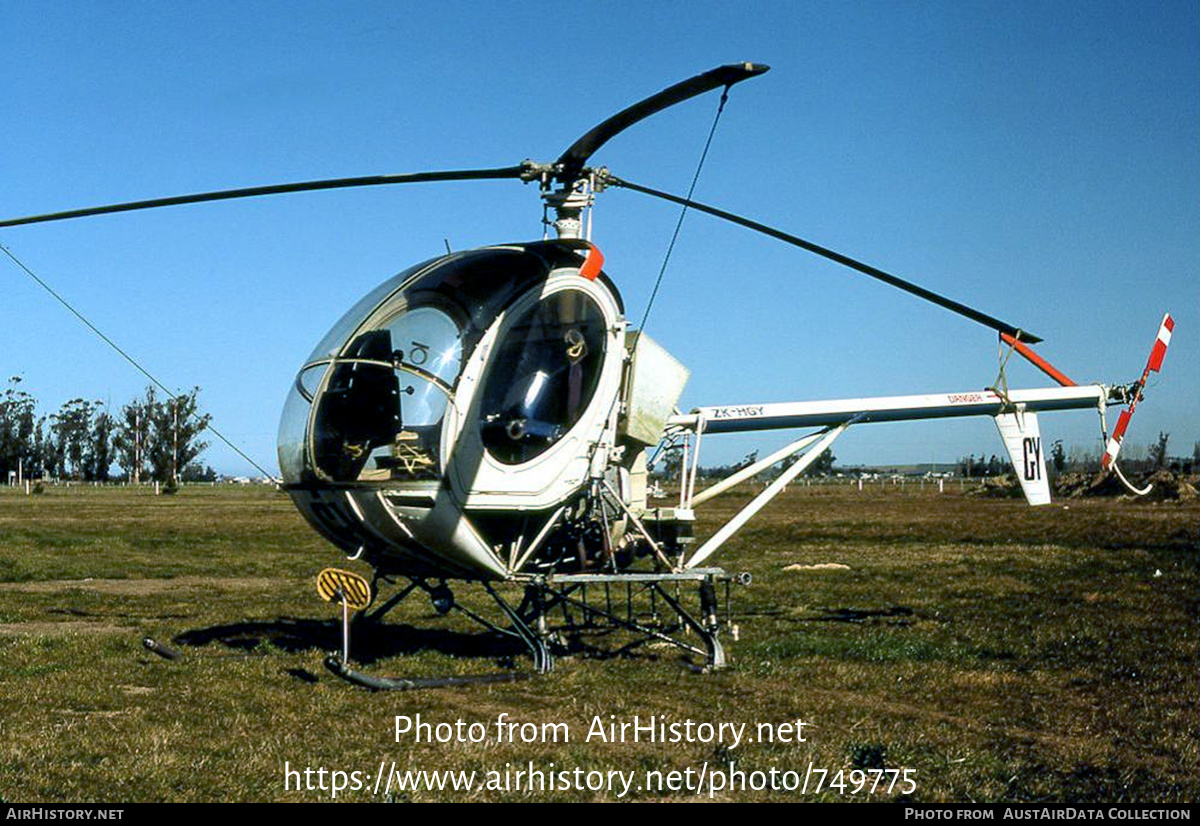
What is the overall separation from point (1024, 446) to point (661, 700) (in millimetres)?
5589

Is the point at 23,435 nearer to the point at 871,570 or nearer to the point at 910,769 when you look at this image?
the point at 871,570

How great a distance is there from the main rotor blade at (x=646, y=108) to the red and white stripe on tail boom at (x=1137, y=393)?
6465mm

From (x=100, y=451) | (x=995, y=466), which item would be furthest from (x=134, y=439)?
(x=995, y=466)

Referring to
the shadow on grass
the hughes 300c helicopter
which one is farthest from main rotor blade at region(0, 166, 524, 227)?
the shadow on grass

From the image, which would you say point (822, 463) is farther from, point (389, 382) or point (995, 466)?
point (389, 382)

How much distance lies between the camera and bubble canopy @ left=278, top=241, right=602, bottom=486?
865cm

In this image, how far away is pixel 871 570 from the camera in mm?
19953

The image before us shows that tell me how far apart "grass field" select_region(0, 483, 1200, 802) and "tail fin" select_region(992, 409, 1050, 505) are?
1.54 metres

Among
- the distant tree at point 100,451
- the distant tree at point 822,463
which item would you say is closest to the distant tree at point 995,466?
the distant tree at point 822,463

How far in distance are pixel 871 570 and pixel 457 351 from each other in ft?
42.2

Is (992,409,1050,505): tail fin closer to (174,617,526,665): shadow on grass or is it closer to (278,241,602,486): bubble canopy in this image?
(174,617,526,665): shadow on grass

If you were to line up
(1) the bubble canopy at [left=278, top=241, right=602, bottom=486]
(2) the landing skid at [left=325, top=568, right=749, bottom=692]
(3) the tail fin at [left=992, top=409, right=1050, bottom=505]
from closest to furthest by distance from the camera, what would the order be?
1. (1) the bubble canopy at [left=278, top=241, right=602, bottom=486]
2. (2) the landing skid at [left=325, top=568, right=749, bottom=692]
3. (3) the tail fin at [left=992, top=409, right=1050, bottom=505]

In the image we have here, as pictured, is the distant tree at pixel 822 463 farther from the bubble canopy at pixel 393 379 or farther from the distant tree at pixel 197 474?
the distant tree at pixel 197 474
